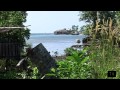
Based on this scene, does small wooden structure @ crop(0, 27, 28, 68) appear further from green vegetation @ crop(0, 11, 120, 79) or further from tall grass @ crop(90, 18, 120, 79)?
tall grass @ crop(90, 18, 120, 79)

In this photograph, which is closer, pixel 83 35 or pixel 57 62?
pixel 57 62

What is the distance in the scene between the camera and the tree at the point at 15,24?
5.51 metres

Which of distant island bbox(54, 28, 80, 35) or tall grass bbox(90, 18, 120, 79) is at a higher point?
distant island bbox(54, 28, 80, 35)

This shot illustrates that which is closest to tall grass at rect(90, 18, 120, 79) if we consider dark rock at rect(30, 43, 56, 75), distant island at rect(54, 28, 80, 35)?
distant island at rect(54, 28, 80, 35)

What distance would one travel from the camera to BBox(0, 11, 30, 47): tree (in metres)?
5.51

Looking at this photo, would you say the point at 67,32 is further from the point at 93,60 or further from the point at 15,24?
the point at 15,24

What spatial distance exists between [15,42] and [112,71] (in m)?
1.54

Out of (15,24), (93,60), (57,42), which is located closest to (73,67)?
(93,60)

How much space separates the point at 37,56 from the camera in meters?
5.13
